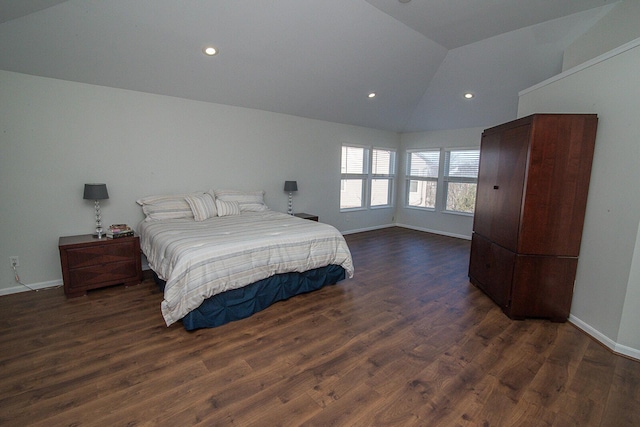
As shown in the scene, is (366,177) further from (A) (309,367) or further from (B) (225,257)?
(A) (309,367)

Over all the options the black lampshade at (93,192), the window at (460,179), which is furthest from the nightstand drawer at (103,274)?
the window at (460,179)

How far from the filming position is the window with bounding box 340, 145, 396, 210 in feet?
20.4

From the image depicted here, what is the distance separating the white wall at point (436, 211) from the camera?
19.5 ft

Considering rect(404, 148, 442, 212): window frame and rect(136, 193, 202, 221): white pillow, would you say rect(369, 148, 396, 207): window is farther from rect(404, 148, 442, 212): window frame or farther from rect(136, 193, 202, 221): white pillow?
rect(136, 193, 202, 221): white pillow

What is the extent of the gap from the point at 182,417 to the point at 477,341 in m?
2.21

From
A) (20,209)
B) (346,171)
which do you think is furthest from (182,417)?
(346,171)

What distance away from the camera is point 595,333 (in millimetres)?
2436

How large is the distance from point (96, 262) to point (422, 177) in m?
6.22

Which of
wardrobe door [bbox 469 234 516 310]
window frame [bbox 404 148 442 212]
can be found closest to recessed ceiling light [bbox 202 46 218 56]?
wardrobe door [bbox 469 234 516 310]

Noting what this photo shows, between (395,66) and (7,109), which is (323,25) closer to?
(395,66)

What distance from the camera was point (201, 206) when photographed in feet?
12.5

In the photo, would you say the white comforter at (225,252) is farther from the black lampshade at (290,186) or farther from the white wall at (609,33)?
the white wall at (609,33)

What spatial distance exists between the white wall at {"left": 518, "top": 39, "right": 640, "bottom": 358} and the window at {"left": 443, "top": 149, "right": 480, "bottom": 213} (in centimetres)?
328

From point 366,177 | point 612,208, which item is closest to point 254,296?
point 612,208
